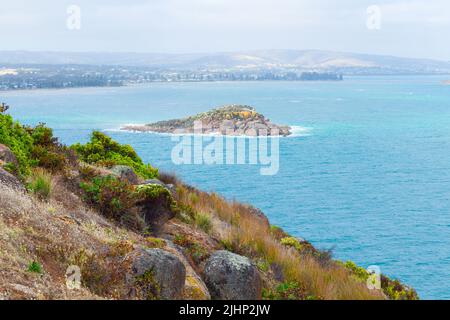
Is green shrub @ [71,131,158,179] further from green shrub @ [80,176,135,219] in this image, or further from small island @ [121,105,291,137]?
small island @ [121,105,291,137]

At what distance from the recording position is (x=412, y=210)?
5816 cm

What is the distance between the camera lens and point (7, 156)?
42.3 ft

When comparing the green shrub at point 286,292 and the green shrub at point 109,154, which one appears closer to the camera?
the green shrub at point 286,292

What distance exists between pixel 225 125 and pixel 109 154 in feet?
346

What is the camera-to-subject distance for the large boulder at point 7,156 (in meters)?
12.8

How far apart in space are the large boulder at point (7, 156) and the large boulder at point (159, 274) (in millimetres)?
5503

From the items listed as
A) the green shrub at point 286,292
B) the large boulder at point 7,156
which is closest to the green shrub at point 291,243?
the green shrub at point 286,292

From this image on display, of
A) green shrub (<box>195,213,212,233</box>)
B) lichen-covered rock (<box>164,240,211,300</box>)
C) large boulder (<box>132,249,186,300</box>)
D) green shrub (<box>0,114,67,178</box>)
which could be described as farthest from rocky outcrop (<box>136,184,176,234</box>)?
large boulder (<box>132,249,186,300</box>)

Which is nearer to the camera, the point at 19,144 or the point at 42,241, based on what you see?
the point at 42,241

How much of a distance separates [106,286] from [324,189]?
202 ft

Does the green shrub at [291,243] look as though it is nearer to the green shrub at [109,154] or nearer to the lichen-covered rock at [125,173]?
the lichen-covered rock at [125,173]

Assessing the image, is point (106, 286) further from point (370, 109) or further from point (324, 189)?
point (370, 109)

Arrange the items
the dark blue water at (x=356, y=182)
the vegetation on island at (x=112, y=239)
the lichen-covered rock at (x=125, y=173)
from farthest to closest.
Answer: the dark blue water at (x=356, y=182) → the lichen-covered rock at (x=125, y=173) → the vegetation on island at (x=112, y=239)
